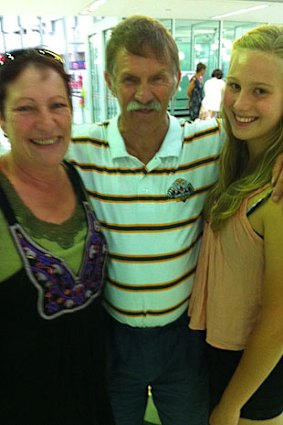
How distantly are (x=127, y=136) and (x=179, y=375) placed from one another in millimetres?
966

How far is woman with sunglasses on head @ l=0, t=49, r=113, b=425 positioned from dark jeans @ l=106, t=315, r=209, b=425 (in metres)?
0.24

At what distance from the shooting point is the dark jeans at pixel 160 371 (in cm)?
148

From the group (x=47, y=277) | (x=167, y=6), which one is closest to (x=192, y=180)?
(x=47, y=277)

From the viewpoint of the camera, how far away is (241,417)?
1.40 m

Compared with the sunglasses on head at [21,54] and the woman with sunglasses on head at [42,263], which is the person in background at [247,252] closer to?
the woman with sunglasses on head at [42,263]

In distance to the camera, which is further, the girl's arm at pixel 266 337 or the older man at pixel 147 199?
the older man at pixel 147 199

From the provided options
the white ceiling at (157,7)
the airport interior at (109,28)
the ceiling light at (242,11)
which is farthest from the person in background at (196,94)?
the ceiling light at (242,11)

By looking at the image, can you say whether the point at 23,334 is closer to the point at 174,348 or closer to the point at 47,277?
the point at 47,277

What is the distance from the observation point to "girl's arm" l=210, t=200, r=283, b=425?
1133mm

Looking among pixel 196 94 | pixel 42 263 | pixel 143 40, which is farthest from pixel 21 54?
pixel 196 94

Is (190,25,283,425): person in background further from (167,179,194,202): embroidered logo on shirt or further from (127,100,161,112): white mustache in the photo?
(127,100,161,112): white mustache

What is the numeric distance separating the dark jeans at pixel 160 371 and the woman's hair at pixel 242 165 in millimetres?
501

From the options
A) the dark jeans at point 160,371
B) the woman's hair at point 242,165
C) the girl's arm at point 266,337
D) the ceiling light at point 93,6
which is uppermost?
the ceiling light at point 93,6

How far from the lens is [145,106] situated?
1.39 m
